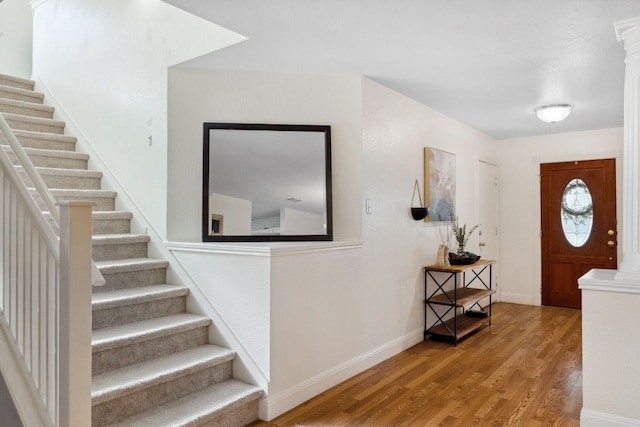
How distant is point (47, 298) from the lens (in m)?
1.95

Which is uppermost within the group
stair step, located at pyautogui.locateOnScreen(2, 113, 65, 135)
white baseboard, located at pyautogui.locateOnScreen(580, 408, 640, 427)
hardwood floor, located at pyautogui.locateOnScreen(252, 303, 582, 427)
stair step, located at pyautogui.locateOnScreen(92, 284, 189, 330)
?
stair step, located at pyautogui.locateOnScreen(2, 113, 65, 135)

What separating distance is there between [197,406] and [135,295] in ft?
2.93

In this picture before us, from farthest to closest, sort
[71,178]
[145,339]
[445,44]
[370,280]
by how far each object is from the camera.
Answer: [71,178] < [370,280] < [445,44] < [145,339]

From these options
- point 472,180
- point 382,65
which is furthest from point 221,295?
point 472,180

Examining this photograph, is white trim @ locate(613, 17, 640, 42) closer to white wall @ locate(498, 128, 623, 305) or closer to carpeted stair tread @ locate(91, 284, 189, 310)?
carpeted stair tread @ locate(91, 284, 189, 310)

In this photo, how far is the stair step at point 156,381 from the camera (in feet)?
7.48

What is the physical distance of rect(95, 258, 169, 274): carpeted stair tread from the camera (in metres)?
3.08

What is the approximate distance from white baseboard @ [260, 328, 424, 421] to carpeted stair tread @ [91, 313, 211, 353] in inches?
27.7

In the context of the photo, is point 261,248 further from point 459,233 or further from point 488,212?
point 488,212

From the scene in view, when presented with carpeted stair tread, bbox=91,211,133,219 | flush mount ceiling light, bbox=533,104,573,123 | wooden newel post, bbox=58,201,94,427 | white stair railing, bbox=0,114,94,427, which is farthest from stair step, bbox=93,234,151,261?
flush mount ceiling light, bbox=533,104,573,123

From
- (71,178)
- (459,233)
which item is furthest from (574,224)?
(71,178)

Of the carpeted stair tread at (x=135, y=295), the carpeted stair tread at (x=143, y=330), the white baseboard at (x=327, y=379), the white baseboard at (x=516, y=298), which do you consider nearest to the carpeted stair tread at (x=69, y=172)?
the carpeted stair tread at (x=135, y=295)

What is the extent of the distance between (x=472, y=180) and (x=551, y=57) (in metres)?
2.54

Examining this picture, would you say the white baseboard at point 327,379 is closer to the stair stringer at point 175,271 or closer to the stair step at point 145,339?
the stair stringer at point 175,271
